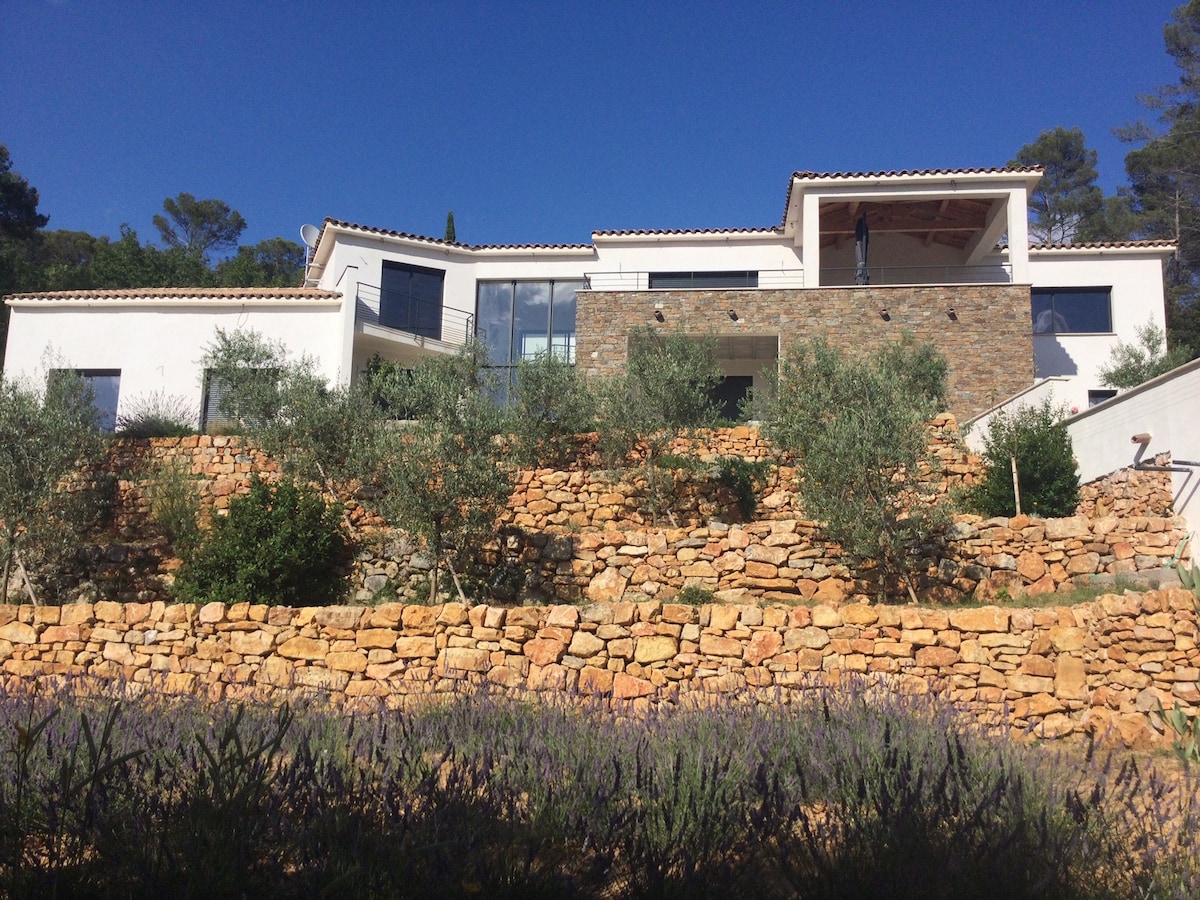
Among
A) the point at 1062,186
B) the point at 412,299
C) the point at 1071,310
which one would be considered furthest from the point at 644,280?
the point at 1062,186

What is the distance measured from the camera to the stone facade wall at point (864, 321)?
18016 millimetres

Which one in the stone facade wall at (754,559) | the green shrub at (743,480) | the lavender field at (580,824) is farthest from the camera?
the green shrub at (743,480)

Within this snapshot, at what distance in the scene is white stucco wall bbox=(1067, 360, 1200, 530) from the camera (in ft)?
33.4

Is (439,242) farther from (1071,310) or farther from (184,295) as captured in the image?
(1071,310)

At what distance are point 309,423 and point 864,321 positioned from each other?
12.1m

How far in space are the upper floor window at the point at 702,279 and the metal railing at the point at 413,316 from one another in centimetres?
500

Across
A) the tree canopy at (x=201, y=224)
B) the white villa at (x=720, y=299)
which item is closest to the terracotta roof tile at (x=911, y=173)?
the white villa at (x=720, y=299)

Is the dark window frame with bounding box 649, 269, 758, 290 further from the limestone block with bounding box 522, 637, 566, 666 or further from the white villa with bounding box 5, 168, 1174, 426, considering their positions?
the limestone block with bounding box 522, 637, 566, 666

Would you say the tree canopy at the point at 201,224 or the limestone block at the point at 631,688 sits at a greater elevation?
the tree canopy at the point at 201,224

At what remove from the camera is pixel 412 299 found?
838 inches

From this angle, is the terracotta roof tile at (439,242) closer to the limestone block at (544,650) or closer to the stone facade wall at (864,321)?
the stone facade wall at (864,321)

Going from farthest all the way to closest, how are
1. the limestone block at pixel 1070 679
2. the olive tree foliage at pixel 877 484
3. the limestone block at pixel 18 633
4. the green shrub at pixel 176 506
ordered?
the green shrub at pixel 176 506, the olive tree foliage at pixel 877 484, the limestone block at pixel 18 633, the limestone block at pixel 1070 679

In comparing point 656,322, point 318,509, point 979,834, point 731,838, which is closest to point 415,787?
point 731,838

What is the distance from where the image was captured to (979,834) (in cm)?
382
